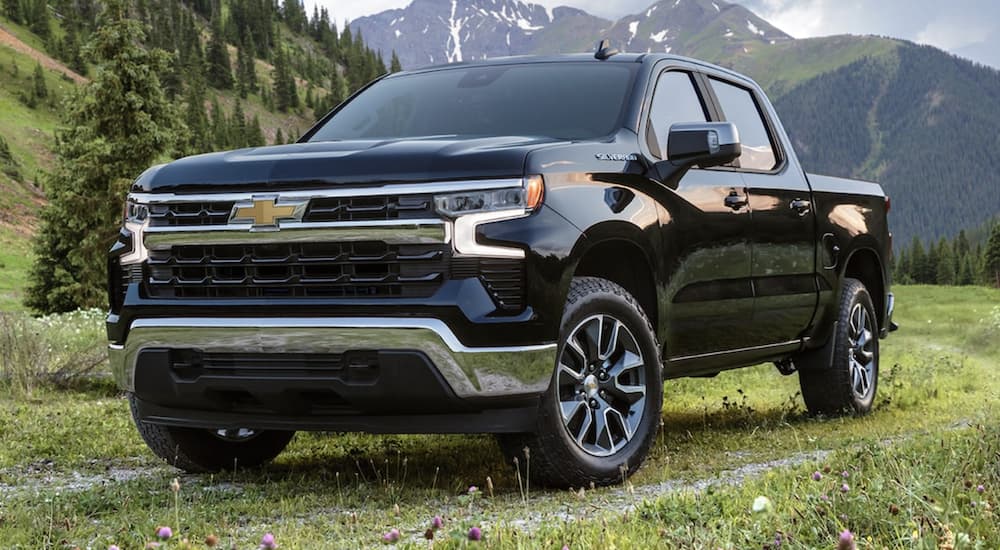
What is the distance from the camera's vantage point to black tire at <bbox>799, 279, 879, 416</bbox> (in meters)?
7.57

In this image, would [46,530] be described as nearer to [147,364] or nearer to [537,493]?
[147,364]

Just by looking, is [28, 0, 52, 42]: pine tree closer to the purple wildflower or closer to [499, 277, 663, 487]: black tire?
[499, 277, 663, 487]: black tire

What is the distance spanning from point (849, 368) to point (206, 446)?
4273 millimetres

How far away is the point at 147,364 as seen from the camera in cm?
480

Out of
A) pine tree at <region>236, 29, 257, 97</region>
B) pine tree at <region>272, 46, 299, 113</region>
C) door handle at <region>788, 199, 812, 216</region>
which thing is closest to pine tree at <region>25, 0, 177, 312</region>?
door handle at <region>788, 199, 812, 216</region>

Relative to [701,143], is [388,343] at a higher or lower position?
lower

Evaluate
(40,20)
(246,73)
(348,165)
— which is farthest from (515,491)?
(246,73)

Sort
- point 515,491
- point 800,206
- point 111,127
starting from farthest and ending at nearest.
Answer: point 111,127 → point 800,206 → point 515,491

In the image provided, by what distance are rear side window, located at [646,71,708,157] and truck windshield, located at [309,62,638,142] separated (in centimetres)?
19

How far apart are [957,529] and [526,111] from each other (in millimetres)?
3328

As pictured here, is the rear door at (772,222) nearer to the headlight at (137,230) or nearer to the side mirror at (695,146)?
the side mirror at (695,146)

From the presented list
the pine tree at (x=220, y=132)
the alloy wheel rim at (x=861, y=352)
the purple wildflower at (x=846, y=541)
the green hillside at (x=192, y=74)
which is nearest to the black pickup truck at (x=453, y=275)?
the alloy wheel rim at (x=861, y=352)

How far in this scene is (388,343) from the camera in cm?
433

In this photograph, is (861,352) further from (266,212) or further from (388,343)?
(266,212)
